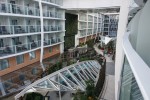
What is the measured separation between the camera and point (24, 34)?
736 inches

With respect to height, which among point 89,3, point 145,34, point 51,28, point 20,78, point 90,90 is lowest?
point 20,78

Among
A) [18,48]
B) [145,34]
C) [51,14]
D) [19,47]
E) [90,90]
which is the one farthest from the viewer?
[51,14]

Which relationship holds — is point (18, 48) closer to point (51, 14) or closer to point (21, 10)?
point (21, 10)

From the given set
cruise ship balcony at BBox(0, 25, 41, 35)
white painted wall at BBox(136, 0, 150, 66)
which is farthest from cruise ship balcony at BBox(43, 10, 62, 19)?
white painted wall at BBox(136, 0, 150, 66)

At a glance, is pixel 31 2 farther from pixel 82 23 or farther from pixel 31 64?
pixel 82 23

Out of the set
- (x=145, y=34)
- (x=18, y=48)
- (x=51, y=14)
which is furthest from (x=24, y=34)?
(x=145, y=34)

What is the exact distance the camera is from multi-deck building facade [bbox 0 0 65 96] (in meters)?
16.3

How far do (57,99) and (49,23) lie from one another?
1627 centimetres

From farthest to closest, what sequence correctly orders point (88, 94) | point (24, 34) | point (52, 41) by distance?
1. point (52, 41)
2. point (24, 34)
3. point (88, 94)

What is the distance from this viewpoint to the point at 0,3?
1547 centimetres

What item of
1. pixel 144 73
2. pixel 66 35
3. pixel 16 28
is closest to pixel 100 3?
pixel 66 35

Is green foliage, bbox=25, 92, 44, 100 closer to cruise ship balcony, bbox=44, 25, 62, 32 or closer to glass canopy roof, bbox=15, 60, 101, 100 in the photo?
glass canopy roof, bbox=15, 60, 101, 100

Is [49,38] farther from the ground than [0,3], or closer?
closer

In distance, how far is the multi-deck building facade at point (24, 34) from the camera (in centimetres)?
1634
